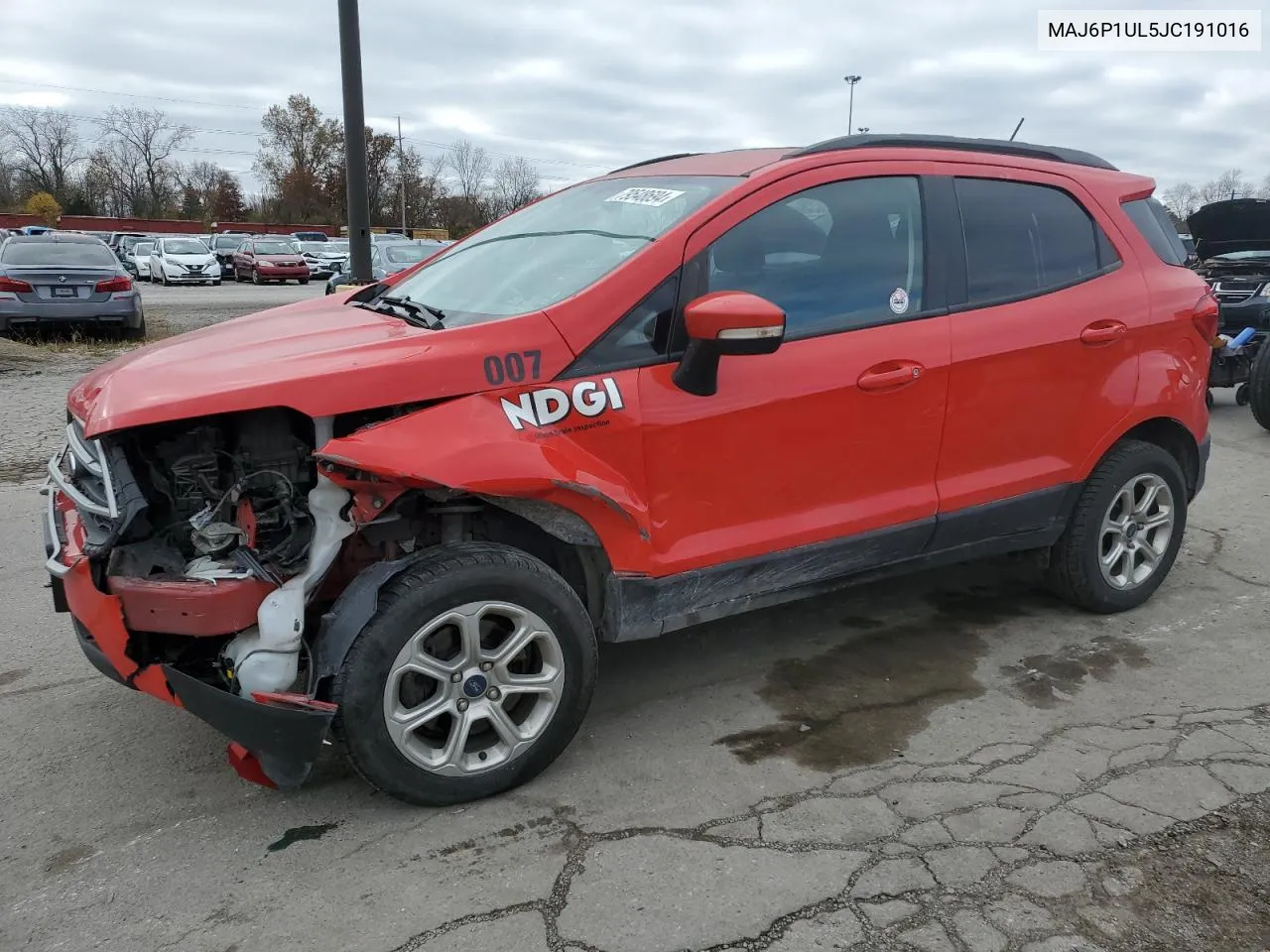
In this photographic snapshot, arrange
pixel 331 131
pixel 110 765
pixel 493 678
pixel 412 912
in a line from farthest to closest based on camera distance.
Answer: pixel 331 131 → pixel 110 765 → pixel 493 678 → pixel 412 912

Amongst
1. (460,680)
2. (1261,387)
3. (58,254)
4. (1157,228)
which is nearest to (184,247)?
(58,254)

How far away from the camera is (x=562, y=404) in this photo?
2893 millimetres

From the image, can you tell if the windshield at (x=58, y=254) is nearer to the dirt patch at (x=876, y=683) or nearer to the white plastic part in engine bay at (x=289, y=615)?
the white plastic part in engine bay at (x=289, y=615)

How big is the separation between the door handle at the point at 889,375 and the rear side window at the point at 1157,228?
5.13ft

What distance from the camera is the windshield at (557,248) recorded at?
3191mm

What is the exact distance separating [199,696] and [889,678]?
96.2 inches

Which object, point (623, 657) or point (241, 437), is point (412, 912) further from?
point (623, 657)

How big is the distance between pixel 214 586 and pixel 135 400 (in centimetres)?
55

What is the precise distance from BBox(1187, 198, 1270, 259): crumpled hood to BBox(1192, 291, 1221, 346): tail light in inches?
273

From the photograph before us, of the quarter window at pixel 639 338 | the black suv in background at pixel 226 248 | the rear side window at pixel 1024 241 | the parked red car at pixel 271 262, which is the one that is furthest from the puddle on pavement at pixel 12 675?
the black suv in background at pixel 226 248

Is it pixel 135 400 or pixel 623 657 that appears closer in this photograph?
pixel 135 400

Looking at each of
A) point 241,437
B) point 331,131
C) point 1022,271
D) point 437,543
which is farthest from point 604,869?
point 331,131

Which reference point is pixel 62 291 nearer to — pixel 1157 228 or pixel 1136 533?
pixel 1157 228

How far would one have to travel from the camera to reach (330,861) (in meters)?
2.68
